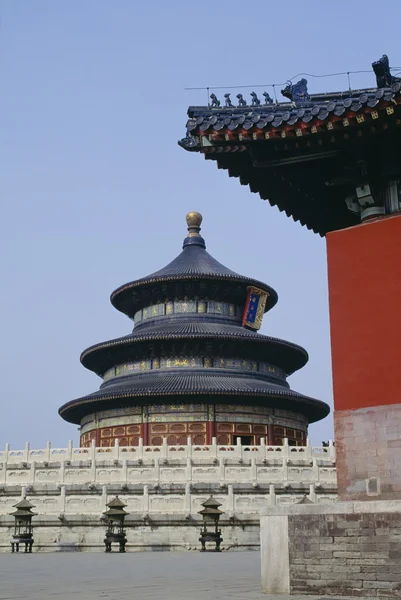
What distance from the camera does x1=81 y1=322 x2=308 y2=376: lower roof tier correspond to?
41062mm

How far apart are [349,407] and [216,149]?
177 inches

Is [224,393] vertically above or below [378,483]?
above

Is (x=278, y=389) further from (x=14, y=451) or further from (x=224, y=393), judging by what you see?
(x=14, y=451)

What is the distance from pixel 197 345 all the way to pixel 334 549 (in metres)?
31.9

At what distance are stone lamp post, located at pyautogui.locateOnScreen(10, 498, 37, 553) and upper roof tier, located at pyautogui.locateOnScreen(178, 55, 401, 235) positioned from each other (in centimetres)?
1601

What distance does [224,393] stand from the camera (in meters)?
38.0

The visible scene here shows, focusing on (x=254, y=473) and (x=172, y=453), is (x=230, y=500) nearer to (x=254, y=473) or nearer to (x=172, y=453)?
(x=254, y=473)

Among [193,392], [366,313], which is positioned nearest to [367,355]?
[366,313]

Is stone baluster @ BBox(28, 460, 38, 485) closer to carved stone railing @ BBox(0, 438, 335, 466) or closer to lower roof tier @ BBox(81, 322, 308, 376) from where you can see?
carved stone railing @ BBox(0, 438, 335, 466)

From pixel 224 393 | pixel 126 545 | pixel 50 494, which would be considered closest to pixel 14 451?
pixel 50 494

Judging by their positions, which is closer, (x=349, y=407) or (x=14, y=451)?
(x=349, y=407)

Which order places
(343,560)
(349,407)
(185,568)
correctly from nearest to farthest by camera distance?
1. (343,560)
2. (349,407)
3. (185,568)

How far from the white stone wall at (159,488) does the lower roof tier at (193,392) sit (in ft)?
27.3

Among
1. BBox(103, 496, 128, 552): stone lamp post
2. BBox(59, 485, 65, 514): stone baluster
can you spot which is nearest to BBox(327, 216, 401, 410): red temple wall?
BBox(103, 496, 128, 552): stone lamp post
